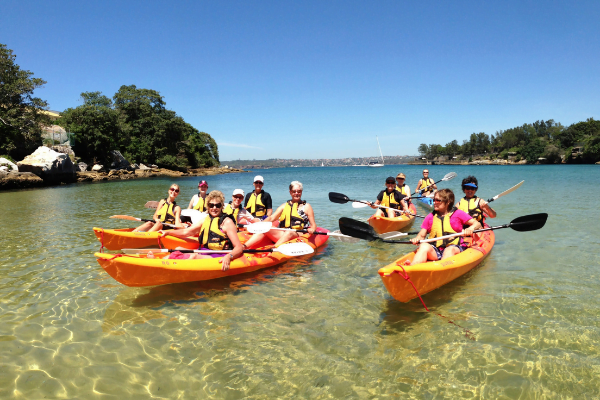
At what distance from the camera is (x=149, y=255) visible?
4.91m

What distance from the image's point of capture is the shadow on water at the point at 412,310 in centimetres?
393

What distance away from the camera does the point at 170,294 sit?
4.85m

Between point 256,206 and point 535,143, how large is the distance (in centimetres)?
10722

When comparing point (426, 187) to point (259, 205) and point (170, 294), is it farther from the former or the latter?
point (170, 294)

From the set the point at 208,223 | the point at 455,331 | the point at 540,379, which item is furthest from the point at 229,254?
the point at 540,379

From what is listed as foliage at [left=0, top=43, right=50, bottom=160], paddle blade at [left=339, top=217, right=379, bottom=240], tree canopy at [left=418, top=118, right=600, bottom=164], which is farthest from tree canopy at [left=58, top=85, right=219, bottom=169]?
tree canopy at [left=418, top=118, right=600, bottom=164]

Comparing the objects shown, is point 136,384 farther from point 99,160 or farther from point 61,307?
point 99,160

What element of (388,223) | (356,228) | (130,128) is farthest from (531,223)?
(130,128)

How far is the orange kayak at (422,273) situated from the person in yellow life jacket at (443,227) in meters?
0.20

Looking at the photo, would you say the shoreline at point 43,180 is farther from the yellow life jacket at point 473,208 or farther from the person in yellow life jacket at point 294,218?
the yellow life jacket at point 473,208

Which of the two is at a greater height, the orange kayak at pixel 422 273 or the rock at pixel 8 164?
the rock at pixel 8 164

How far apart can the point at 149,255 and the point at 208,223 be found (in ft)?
3.04

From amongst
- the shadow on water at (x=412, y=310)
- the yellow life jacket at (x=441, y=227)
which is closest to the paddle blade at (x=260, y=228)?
the shadow on water at (x=412, y=310)

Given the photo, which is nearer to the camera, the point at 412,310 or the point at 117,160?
the point at 412,310
